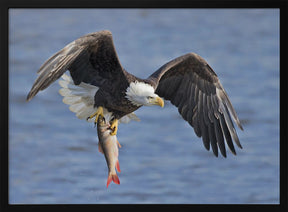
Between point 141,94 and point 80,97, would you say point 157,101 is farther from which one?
point 80,97

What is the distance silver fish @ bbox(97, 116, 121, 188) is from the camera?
303 cm

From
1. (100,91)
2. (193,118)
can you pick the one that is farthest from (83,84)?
(193,118)

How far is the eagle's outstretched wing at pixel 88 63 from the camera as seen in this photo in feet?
9.83

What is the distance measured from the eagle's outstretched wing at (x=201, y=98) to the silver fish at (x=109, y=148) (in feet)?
2.54

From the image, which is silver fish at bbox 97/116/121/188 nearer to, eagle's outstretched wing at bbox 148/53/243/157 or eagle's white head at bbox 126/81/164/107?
eagle's white head at bbox 126/81/164/107

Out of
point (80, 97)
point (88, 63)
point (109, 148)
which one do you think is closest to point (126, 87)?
point (88, 63)

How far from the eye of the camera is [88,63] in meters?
3.44

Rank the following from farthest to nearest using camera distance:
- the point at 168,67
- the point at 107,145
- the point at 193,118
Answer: the point at 193,118, the point at 168,67, the point at 107,145

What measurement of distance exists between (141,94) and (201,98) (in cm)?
70

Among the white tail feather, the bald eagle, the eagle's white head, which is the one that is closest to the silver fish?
the bald eagle
